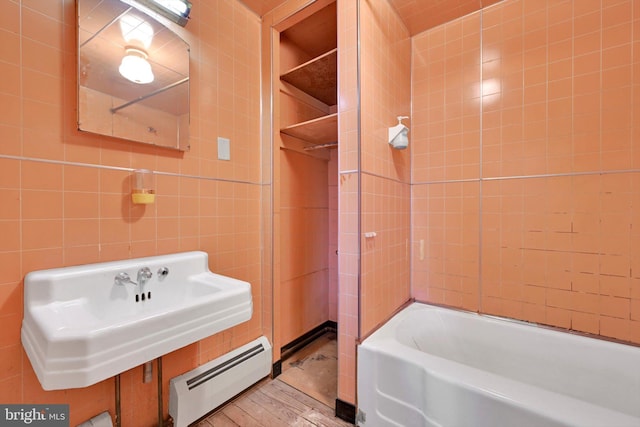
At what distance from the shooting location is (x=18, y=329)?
3.21 feet

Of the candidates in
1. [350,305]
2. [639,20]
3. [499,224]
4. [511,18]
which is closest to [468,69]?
[511,18]

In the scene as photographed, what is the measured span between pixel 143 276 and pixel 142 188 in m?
0.43

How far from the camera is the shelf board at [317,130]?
176cm

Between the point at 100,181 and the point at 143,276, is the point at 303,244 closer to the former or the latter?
the point at 143,276

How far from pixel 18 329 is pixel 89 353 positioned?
A: 553 mm

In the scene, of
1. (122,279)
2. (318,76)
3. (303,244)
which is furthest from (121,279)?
(318,76)

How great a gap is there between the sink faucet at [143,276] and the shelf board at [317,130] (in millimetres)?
1273

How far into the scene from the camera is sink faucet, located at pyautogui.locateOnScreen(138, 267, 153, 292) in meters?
1.21

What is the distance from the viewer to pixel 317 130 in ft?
6.34

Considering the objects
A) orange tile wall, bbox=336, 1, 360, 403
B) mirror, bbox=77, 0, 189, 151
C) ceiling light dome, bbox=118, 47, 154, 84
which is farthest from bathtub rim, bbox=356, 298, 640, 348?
ceiling light dome, bbox=118, 47, 154, 84

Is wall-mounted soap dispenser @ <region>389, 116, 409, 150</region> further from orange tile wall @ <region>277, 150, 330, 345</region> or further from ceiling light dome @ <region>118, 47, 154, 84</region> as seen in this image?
ceiling light dome @ <region>118, 47, 154, 84</region>

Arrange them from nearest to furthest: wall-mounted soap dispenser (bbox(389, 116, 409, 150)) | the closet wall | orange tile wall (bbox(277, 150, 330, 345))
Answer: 1. wall-mounted soap dispenser (bbox(389, 116, 409, 150))
2. the closet wall
3. orange tile wall (bbox(277, 150, 330, 345))

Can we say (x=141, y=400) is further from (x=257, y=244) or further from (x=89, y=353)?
(x=257, y=244)

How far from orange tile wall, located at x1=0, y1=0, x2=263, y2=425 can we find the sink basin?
103 mm
